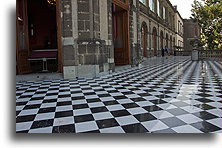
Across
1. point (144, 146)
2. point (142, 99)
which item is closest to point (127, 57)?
point (142, 99)

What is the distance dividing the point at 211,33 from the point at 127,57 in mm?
8342

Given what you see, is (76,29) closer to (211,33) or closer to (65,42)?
(65,42)

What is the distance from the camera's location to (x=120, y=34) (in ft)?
33.4

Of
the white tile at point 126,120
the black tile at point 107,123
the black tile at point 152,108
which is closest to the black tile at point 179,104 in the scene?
the black tile at point 152,108

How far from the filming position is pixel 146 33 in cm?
1742

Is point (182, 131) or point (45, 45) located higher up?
point (45, 45)

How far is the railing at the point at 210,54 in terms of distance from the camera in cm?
1567

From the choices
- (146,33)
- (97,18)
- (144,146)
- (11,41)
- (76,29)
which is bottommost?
(144,146)

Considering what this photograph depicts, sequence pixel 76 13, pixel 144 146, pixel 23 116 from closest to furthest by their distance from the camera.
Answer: pixel 144 146
pixel 23 116
pixel 76 13

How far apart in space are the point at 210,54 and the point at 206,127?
15786 mm

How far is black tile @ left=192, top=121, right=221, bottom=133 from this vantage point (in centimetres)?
226

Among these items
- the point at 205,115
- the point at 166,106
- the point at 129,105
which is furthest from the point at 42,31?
the point at 205,115

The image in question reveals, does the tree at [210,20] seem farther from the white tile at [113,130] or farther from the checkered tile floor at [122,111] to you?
the white tile at [113,130]

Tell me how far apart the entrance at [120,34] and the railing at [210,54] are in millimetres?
9450
